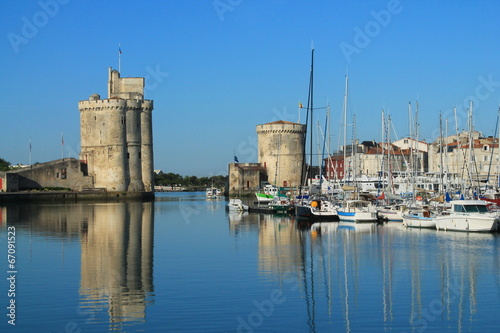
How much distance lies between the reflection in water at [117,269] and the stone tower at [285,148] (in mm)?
38509

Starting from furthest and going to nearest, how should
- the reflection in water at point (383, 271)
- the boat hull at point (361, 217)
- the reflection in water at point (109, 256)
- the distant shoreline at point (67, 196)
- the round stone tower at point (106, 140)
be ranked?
the round stone tower at point (106, 140)
the distant shoreline at point (67, 196)
the boat hull at point (361, 217)
the reflection in water at point (109, 256)
the reflection in water at point (383, 271)

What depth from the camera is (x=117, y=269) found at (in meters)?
16.9

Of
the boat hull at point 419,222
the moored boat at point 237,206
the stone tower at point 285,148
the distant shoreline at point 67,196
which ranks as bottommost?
the boat hull at point 419,222

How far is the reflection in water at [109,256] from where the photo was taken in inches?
499

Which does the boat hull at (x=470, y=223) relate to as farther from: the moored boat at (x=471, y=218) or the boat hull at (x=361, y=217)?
the boat hull at (x=361, y=217)

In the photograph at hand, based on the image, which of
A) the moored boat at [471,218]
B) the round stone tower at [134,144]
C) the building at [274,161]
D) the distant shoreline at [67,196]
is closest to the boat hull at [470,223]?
the moored boat at [471,218]

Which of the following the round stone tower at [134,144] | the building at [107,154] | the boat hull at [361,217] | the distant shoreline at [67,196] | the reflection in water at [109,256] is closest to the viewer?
the reflection in water at [109,256]

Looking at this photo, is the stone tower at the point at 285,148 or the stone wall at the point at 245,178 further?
the stone wall at the point at 245,178

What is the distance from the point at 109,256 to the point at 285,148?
48828mm

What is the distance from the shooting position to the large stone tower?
57.2m

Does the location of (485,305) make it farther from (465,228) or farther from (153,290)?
(465,228)

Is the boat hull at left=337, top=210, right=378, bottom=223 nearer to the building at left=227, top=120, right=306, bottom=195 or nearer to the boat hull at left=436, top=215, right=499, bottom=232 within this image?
the boat hull at left=436, top=215, right=499, bottom=232

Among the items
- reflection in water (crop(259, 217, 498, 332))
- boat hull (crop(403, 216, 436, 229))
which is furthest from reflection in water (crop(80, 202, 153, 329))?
boat hull (crop(403, 216, 436, 229))

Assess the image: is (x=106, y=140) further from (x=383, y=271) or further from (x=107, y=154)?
(x=383, y=271)
